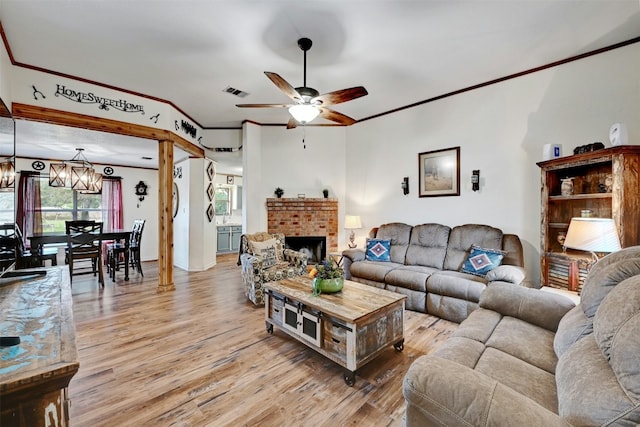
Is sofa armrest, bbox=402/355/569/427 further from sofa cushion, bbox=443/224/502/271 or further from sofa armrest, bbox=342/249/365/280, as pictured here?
sofa armrest, bbox=342/249/365/280

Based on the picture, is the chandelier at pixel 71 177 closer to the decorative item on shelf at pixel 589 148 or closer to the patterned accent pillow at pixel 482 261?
the patterned accent pillow at pixel 482 261

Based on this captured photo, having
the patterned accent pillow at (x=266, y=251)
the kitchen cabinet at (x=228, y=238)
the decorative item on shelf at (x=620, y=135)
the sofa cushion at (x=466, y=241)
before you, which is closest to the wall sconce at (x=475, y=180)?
the sofa cushion at (x=466, y=241)

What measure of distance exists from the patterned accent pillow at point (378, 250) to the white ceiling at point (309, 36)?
223 cm

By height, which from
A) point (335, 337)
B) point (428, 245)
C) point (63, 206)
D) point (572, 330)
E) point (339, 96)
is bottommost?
point (335, 337)

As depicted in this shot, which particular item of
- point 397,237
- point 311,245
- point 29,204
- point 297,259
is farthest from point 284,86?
point 29,204

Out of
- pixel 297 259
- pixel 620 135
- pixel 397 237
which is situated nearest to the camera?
pixel 620 135

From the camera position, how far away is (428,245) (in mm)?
3936

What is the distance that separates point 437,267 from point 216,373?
2870 millimetres

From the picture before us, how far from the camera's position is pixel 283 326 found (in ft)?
8.45

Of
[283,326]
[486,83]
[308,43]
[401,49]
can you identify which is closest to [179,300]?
[283,326]

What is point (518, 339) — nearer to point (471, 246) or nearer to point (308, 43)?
point (471, 246)

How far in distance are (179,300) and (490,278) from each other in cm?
385

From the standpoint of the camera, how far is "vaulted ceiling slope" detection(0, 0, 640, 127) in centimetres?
225

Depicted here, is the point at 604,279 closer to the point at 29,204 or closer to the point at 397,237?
the point at 397,237
